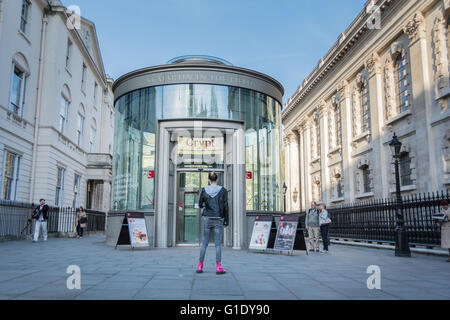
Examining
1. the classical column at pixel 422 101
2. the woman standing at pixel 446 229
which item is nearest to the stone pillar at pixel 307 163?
the classical column at pixel 422 101

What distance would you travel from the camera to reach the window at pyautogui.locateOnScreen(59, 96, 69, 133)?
25.2m

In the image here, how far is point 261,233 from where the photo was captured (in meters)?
12.0

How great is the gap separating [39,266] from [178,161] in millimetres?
7107

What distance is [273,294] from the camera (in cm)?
496

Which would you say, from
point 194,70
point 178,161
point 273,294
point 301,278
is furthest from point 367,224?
point 273,294

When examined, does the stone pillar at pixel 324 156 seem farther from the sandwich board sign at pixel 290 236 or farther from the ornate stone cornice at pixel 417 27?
the sandwich board sign at pixel 290 236

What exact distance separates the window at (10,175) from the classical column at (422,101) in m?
20.8

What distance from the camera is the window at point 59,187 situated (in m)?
25.1

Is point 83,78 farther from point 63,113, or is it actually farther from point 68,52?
point 63,113

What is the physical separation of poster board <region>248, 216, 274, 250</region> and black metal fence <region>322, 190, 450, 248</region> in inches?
214

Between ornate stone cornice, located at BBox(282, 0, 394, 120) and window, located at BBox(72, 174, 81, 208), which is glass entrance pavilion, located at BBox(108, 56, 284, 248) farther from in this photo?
window, located at BBox(72, 174, 81, 208)

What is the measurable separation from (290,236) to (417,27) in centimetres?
1453
